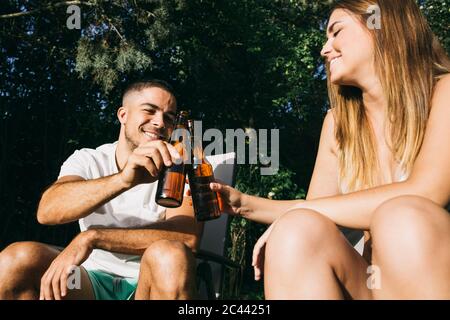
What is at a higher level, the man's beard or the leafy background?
the leafy background

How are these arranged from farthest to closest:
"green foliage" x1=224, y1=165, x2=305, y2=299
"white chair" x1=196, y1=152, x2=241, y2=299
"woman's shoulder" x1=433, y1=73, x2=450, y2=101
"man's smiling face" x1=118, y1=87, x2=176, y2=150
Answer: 1. "green foliage" x1=224, y1=165, x2=305, y2=299
2. "man's smiling face" x1=118, y1=87, x2=176, y2=150
3. "white chair" x1=196, y1=152, x2=241, y2=299
4. "woman's shoulder" x1=433, y1=73, x2=450, y2=101

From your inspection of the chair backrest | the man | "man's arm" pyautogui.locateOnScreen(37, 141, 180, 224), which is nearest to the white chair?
the chair backrest

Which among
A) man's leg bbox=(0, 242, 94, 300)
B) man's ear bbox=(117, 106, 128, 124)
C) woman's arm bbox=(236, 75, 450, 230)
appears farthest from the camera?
man's ear bbox=(117, 106, 128, 124)

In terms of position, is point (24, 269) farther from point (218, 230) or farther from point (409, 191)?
point (409, 191)

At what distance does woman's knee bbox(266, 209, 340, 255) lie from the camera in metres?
1.26

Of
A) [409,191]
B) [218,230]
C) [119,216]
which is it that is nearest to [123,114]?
[119,216]

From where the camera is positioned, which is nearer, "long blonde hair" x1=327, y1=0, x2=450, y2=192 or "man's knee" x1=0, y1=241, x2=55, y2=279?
"long blonde hair" x1=327, y1=0, x2=450, y2=192

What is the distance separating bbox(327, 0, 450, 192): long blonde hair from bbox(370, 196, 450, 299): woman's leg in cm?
53

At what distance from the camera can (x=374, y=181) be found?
1865 mm

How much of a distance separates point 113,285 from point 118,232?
1.17 ft

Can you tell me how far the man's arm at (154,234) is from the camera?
2344 mm

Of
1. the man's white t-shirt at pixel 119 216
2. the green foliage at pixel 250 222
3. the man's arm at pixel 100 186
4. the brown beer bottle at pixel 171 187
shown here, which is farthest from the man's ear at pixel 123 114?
the green foliage at pixel 250 222

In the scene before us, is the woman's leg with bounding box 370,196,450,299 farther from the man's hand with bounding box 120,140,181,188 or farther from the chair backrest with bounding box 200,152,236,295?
the chair backrest with bounding box 200,152,236,295

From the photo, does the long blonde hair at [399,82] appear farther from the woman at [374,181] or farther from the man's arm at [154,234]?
the man's arm at [154,234]
